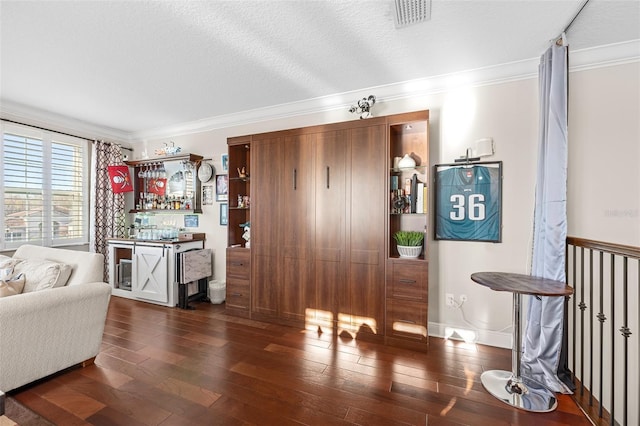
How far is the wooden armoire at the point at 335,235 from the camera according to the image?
285cm

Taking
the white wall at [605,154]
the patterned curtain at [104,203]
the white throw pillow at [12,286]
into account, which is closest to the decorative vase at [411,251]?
the white wall at [605,154]

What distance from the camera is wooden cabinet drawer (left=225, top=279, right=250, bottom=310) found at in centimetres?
356

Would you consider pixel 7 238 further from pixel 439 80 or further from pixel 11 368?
pixel 439 80

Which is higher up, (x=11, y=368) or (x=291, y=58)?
(x=291, y=58)

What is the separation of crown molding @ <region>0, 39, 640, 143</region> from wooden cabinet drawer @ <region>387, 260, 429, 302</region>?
183 cm

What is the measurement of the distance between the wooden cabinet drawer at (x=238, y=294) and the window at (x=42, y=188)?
2755 mm

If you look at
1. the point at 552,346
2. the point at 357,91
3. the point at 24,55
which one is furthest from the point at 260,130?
the point at 552,346

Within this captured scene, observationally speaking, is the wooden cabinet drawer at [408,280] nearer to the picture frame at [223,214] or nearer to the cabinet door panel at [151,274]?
the picture frame at [223,214]

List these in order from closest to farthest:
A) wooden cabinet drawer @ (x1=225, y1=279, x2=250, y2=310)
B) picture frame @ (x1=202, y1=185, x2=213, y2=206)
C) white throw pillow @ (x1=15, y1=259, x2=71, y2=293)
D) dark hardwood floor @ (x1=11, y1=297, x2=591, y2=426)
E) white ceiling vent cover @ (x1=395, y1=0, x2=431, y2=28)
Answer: dark hardwood floor @ (x1=11, y1=297, x2=591, y2=426) → white ceiling vent cover @ (x1=395, y1=0, x2=431, y2=28) → white throw pillow @ (x1=15, y1=259, x2=71, y2=293) → wooden cabinet drawer @ (x1=225, y1=279, x2=250, y2=310) → picture frame @ (x1=202, y1=185, x2=213, y2=206)

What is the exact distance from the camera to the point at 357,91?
333 centimetres

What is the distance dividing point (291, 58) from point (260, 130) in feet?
4.98

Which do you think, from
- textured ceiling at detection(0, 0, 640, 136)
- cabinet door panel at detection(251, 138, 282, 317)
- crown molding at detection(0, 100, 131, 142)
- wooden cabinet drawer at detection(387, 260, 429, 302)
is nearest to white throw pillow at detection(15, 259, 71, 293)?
cabinet door panel at detection(251, 138, 282, 317)

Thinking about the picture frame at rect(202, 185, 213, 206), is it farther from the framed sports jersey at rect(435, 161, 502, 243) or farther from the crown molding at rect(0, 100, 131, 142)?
the framed sports jersey at rect(435, 161, 502, 243)

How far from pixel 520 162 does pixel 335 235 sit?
6.33 feet
